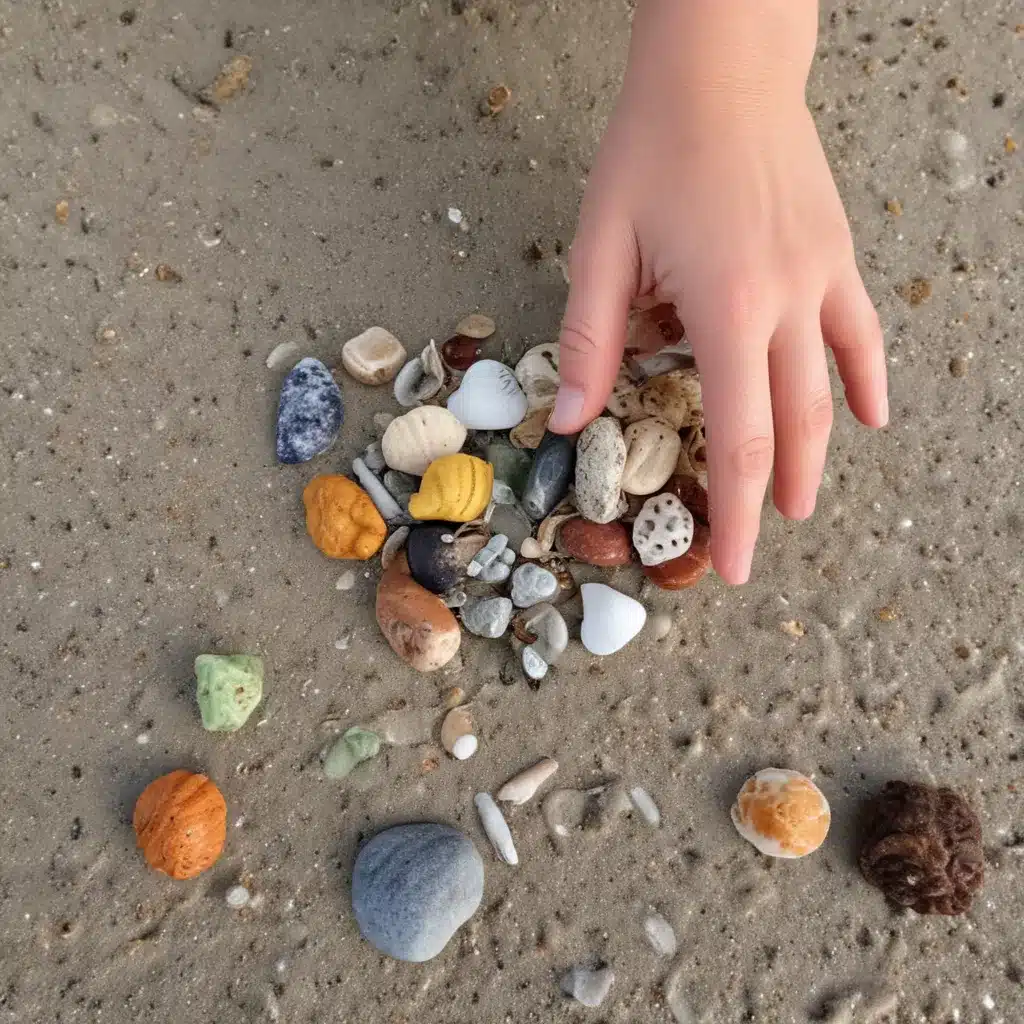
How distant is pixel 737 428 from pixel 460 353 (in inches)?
32.1

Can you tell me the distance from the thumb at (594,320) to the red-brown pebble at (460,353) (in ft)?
1.50

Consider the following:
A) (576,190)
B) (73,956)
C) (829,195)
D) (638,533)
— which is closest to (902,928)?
(638,533)

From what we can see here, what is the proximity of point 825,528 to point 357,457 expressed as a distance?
48.8 inches

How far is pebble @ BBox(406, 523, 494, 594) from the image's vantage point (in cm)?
201

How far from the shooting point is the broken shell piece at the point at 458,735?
6.64 feet

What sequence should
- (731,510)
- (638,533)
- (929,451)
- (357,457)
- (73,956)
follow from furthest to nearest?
(929,451) < (357,457) < (638,533) < (73,956) < (731,510)

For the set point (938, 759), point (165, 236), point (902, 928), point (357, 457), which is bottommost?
point (902, 928)

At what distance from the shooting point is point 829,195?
73.7 inches

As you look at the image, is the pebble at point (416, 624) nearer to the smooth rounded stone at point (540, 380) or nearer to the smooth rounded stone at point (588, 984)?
the smooth rounded stone at point (540, 380)

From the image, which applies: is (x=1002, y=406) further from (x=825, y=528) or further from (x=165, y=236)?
(x=165, y=236)

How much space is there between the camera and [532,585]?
2.06 meters

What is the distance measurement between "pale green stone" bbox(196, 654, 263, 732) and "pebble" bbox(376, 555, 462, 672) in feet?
1.09

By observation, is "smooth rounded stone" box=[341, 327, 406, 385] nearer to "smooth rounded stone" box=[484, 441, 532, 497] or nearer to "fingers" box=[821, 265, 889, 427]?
"smooth rounded stone" box=[484, 441, 532, 497]

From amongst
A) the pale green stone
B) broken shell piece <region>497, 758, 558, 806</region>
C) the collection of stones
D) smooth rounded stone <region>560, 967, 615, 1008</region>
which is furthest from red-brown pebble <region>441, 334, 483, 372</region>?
smooth rounded stone <region>560, 967, 615, 1008</region>
